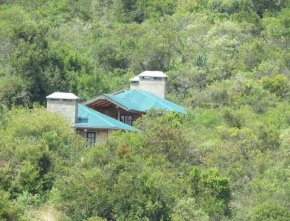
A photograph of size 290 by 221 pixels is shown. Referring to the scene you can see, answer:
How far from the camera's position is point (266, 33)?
6856 centimetres

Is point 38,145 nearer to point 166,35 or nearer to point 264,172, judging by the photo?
point 264,172

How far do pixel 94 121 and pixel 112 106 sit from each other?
4627mm

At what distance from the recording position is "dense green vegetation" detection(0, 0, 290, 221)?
31391 mm

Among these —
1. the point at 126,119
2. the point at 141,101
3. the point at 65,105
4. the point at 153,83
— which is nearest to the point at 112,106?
the point at 126,119

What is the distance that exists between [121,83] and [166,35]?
781 centimetres

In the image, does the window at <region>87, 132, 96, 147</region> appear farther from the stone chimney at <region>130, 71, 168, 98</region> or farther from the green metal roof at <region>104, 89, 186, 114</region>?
the stone chimney at <region>130, 71, 168, 98</region>

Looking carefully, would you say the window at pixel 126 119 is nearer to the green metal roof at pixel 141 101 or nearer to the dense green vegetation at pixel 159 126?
the green metal roof at pixel 141 101

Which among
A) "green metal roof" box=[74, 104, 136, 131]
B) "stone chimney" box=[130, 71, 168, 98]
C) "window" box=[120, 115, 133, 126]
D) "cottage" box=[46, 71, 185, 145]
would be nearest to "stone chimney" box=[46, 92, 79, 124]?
"cottage" box=[46, 71, 185, 145]

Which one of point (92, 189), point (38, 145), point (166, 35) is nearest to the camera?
point (92, 189)

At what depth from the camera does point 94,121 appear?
135 feet

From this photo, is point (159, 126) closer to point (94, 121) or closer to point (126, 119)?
point (94, 121)

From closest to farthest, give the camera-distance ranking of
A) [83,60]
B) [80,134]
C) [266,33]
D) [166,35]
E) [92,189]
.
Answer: [92,189] → [80,134] → [83,60] → [166,35] → [266,33]

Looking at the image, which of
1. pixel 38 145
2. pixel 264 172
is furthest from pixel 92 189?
pixel 264 172

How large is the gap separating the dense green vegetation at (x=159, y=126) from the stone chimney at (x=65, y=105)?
0.96m
